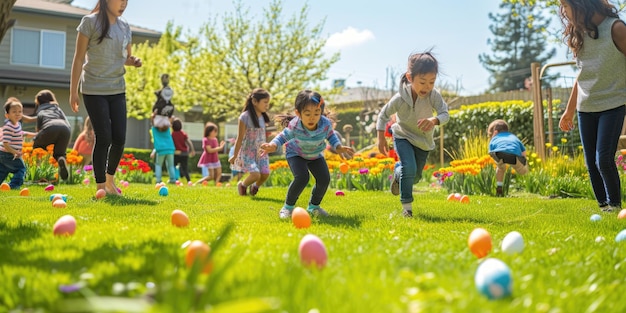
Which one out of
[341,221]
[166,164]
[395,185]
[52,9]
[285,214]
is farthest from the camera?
[52,9]

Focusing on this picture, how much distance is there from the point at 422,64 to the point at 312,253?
3.07m

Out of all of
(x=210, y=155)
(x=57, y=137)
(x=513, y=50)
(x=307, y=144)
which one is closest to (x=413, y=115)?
(x=307, y=144)

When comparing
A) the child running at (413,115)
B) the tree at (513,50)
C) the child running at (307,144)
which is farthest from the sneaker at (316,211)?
the tree at (513,50)

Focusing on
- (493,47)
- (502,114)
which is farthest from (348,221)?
(493,47)

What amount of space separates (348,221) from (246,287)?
2552 mm

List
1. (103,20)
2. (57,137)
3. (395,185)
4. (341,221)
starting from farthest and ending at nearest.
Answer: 1. (57,137)
2. (395,185)
3. (103,20)
4. (341,221)

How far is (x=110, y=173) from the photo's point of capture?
240 inches

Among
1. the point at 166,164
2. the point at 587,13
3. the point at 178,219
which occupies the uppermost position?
the point at 587,13

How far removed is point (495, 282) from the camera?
1878 millimetres

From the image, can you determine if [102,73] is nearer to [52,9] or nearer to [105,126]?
[105,126]

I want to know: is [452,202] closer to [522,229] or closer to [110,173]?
[522,229]

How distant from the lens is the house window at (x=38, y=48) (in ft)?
76.4

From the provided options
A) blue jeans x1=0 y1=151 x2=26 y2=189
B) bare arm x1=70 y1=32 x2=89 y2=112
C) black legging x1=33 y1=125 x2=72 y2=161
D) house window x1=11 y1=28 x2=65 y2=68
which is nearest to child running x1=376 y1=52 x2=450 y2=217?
bare arm x1=70 y1=32 x2=89 y2=112

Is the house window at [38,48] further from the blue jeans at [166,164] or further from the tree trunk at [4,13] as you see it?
the tree trunk at [4,13]
